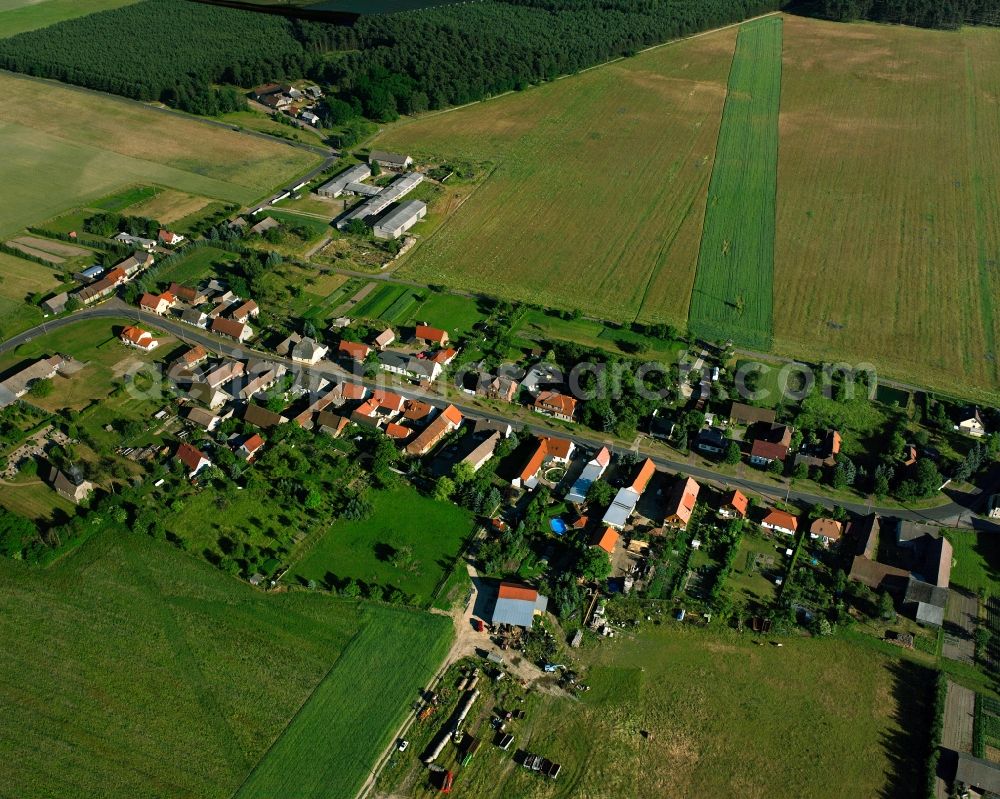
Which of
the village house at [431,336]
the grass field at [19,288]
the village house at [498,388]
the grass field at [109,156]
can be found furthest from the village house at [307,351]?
the grass field at [109,156]

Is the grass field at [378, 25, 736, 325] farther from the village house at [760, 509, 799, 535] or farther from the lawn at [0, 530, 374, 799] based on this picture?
the lawn at [0, 530, 374, 799]

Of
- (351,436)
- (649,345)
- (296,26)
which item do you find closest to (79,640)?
(351,436)

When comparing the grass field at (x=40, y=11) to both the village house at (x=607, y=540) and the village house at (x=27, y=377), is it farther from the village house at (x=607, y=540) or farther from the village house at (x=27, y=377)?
the village house at (x=607, y=540)

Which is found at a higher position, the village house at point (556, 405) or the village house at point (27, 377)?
the village house at point (27, 377)

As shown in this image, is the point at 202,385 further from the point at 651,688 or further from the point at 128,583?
the point at 651,688

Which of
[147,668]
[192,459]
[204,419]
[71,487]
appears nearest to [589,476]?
[192,459]

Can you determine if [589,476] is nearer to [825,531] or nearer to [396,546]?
[396,546]
